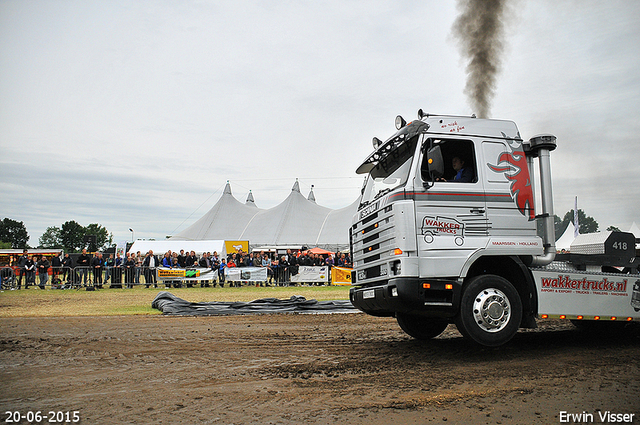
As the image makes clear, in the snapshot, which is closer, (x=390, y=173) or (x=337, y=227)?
(x=390, y=173)

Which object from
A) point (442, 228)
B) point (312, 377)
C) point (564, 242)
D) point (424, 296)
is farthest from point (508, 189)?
point (564, 242)

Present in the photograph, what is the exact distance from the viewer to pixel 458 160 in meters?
7.01

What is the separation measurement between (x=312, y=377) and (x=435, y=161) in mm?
3338

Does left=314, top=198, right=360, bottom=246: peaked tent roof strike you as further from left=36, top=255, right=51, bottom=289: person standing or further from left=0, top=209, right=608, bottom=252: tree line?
left=0, top=209, right=608, bottom=252: tree line

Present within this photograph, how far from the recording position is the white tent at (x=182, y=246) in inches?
1384

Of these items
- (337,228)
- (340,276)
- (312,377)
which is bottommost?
(312,377)

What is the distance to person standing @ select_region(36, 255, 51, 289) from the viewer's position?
952 inches

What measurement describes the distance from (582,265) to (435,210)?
9.77 ft

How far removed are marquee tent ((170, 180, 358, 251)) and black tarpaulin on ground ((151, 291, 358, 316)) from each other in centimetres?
2805

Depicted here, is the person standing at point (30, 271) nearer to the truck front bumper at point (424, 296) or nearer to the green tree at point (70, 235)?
the truck front bumper at point (424, 296)

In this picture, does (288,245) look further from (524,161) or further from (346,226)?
(524,161)

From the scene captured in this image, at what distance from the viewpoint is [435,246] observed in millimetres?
6562

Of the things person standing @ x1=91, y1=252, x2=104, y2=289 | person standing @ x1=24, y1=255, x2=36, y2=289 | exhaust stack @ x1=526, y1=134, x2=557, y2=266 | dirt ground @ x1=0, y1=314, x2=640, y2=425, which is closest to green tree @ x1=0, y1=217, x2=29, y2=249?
person standing @ x1=24, y1=255, x2=36, y2=289

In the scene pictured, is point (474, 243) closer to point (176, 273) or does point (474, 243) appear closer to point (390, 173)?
point (390, 173)
